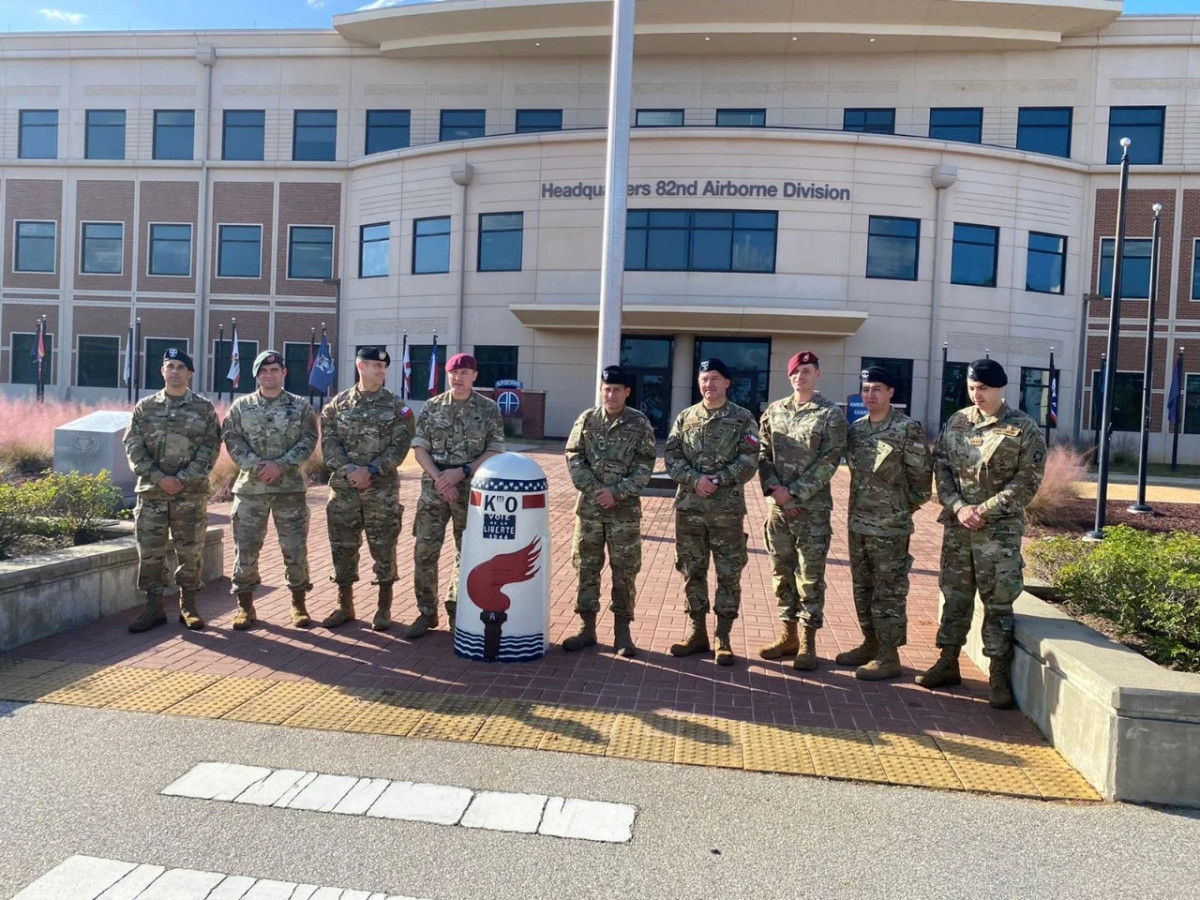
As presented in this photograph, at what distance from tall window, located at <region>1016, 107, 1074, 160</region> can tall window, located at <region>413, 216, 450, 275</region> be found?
709 inches

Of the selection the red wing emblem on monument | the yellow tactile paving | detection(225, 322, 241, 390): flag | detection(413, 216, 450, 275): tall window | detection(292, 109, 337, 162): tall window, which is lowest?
the yellow tactile paving

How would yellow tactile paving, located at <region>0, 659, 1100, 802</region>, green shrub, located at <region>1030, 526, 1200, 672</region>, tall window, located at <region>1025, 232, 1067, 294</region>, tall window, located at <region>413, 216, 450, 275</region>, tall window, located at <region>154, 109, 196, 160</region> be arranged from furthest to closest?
tall window, located at <region>154, 109, 196, 160</region> < tall window, located at <region>413, 216, 450, 275</region> < tall window, located at <region>1025, 232, 1067, 294</region> < green shrub, located at <region>1030, 526, 1200, 672</region> < yellow tactile paving, located at <region>0, 659, 1100, 802</region>

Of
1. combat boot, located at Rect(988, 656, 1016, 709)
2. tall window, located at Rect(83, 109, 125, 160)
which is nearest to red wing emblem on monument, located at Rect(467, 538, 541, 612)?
combat boot, located at Rect(988, 656, 1016, 709)

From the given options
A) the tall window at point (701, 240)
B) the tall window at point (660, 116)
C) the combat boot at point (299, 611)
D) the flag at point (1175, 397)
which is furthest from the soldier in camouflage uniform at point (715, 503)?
the tall window at point (660, 116)

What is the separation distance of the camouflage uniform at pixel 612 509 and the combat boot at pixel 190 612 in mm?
2798

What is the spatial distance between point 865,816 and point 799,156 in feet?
73.2

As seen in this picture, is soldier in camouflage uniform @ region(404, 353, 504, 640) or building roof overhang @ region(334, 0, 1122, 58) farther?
building roof overhang @ region(334, 0, 1122, 58)

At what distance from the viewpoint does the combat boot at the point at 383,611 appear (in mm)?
6156

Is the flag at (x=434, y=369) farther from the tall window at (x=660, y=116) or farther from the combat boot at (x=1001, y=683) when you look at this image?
the combat boot at (x=1001, y=683)

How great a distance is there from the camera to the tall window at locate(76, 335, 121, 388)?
3053 centimetres

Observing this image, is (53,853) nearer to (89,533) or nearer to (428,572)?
(428,572)

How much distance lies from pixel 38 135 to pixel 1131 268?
38.4m

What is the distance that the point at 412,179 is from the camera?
26.7 metres

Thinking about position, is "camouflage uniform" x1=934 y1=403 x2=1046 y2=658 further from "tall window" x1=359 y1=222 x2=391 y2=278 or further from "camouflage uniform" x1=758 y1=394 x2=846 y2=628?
"tall window" x1=359 y1=222 x2=391 y2=278
